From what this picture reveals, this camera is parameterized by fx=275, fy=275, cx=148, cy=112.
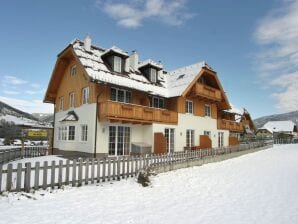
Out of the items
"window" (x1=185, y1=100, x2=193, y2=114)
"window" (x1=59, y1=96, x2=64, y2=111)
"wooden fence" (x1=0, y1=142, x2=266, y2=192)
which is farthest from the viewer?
"window" (x1=185, y1=100, x2=193, y2=114)

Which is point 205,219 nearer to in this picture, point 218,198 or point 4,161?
point 218,198

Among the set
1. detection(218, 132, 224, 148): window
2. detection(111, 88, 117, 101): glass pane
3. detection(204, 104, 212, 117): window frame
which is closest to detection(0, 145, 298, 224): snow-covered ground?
detection(111, 88, 117, 101): glass pane

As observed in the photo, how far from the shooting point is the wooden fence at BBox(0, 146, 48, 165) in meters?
19.9

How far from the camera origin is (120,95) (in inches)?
935

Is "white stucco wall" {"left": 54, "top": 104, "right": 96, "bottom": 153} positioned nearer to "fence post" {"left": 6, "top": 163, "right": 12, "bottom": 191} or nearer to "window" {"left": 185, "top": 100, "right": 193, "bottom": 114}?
"window" {"left": 185, "top": 100, "right": 193, "bottom": 114}

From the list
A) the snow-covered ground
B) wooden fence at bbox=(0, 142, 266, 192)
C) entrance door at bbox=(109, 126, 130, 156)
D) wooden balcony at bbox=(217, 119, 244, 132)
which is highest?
wooden balcony at bbox=(217, 119, 244, 132)

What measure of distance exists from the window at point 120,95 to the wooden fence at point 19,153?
898cm

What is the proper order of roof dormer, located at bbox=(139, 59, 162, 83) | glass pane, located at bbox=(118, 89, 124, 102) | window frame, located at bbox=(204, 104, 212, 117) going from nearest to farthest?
1. glass pane, located at bbox=(118, 89, 124, 102)
2. roof dormer, located at bbox=(139, 59, 162, 83)
3. window frame, located at bbox=(204, 104, 212, 117)

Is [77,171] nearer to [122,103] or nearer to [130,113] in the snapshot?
[122,103]

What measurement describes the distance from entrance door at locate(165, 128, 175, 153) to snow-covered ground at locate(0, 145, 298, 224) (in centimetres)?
1314

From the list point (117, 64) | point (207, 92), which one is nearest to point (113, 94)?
point (117, 64)

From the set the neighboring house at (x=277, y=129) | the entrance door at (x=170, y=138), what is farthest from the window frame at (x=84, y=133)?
the neighboring house at (x=277, y=129)

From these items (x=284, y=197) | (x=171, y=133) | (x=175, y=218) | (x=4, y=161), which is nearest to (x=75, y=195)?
(x=175, y=218)

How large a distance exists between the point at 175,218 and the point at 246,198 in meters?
4.08
